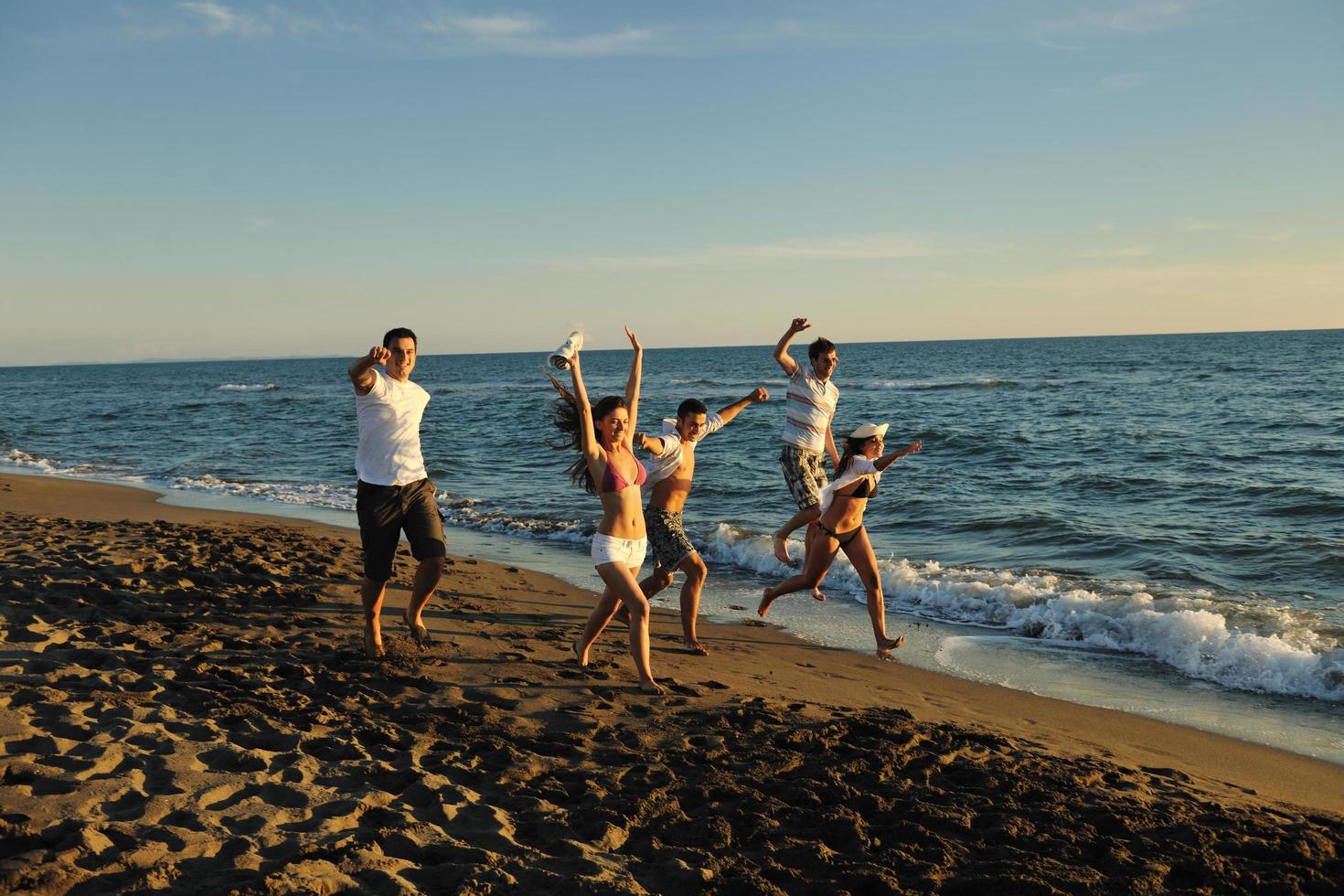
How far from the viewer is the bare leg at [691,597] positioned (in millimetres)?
6180

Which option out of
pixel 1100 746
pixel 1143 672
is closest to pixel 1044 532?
pixel 1143 672

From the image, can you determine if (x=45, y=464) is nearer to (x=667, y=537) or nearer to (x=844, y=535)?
(x=667, y=537)

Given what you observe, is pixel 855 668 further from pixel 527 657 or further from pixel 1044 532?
pixel 1044 532

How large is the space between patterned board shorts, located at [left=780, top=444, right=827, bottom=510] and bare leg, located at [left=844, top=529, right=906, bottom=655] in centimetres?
70

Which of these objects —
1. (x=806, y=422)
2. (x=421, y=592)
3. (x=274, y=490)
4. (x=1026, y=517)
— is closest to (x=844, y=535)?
(x=806, y=422)

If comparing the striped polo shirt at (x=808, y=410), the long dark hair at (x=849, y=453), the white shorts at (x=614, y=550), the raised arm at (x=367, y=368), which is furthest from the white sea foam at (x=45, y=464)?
the long dark hair at (x=849, y=453)

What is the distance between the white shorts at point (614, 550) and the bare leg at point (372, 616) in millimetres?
1507

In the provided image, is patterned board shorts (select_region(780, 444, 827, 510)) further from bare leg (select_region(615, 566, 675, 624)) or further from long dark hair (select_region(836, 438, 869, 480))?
bare leg (select_region(615, 566, 675, 624))

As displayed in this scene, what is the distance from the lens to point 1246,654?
6.66m

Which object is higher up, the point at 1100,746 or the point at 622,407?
the point at 622,407

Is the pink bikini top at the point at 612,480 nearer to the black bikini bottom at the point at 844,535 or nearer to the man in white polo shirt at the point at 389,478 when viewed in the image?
the man in white polo shirt at the point at 389,478

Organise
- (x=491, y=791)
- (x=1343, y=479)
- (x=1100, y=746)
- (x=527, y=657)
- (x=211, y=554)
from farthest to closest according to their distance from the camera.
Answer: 1. (x=1343, y=479)
2. (x=211, y=554)
3. (x=527, y=657)
4. (x=1100, y=746)
5. (x=491, y=791)

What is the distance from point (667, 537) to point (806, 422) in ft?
5.90

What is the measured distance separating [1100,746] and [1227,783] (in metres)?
0.64
